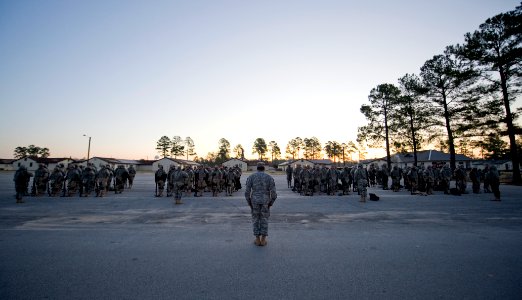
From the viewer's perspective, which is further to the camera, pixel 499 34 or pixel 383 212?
pixel 499 34

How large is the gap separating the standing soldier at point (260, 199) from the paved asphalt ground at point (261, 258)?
14.5 inches

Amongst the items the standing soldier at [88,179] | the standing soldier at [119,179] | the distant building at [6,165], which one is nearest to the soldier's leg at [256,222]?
the standing soldier at [88,179]

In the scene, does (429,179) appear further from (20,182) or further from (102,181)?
(20,182)

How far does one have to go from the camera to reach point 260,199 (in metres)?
6.37

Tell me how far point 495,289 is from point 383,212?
706 cm

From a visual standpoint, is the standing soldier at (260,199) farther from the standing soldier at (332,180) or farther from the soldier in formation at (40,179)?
the soldier in formation at (40,179)

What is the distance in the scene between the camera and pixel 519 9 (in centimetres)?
2175

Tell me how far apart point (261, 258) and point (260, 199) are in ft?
5.42

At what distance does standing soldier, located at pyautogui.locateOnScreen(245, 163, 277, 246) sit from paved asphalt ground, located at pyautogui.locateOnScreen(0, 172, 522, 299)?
14.5 inches

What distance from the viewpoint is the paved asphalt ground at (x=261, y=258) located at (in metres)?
3.61

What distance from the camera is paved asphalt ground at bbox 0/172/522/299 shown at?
3.61 metres

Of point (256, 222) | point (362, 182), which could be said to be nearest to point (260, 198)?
point (256, 222)

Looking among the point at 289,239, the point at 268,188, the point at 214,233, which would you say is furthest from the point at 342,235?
the point at 214,233

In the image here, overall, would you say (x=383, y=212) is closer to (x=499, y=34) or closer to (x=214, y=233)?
(x=214, y=233)
